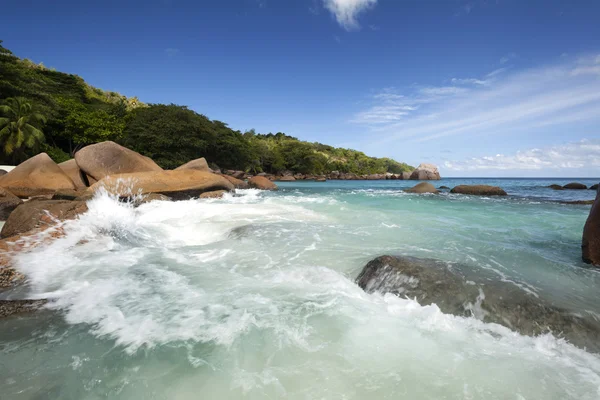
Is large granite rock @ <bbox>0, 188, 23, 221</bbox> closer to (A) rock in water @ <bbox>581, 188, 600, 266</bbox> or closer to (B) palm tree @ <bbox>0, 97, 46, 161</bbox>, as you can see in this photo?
(A) rock in water @ <bbox>581, 188, 600, 266</bbox>

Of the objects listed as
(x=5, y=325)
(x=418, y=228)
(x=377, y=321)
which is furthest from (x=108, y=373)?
(x=418, y=228)

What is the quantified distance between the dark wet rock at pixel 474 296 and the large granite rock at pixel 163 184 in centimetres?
997

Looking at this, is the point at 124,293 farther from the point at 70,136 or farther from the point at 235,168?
the point at 235,168

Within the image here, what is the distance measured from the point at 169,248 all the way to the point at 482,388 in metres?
5.25

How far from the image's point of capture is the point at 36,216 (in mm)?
5301

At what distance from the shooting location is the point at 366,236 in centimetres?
697

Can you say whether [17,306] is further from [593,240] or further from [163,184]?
[163,184]

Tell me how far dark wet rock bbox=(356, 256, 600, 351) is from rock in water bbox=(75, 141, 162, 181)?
1241cm

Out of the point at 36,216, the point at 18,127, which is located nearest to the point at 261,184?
the point at 18,127

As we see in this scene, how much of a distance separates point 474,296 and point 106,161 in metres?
14.4

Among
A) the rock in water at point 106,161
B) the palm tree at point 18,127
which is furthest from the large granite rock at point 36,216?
the palm tree at point 18,127

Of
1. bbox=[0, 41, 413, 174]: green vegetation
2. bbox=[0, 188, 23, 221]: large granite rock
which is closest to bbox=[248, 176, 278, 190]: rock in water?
bbox=[0, 41, 413, 174]: green vegetation

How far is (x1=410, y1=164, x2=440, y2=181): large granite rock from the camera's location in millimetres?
68938

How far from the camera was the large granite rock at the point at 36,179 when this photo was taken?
35.6ft
